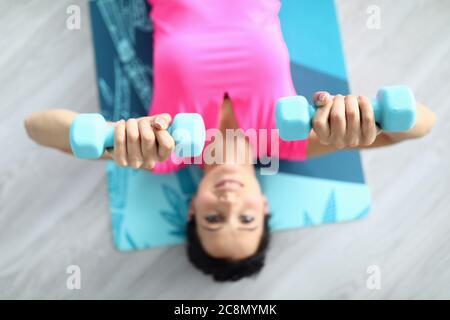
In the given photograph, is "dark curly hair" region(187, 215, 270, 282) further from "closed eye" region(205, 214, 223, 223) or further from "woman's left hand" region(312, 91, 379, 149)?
"woman's left hand" region(312, 91, 379, 149)

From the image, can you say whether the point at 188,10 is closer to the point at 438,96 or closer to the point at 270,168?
the point at 270,168

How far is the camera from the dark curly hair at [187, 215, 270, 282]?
2.48 ft

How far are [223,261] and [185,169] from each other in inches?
9.3

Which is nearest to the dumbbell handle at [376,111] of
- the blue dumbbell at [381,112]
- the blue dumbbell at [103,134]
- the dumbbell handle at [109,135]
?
the blue dumbbell at [381,112]

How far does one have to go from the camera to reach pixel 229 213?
687 mm

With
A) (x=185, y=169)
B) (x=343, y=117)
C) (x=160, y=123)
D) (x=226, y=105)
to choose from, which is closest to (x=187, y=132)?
(x=160, y=123)

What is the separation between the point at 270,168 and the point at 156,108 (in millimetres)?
287

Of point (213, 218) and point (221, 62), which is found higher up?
point (221, 62)

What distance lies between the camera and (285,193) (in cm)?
89

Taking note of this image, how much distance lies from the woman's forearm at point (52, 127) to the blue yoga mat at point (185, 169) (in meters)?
0.18

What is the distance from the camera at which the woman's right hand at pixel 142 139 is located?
18.5 inches

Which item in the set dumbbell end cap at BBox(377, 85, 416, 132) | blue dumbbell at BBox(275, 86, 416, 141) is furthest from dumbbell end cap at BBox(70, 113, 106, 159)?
dumbbell end cap at BBox(377, 85, 416, 132)

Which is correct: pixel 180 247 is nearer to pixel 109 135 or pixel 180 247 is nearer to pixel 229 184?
pixel 229 184
